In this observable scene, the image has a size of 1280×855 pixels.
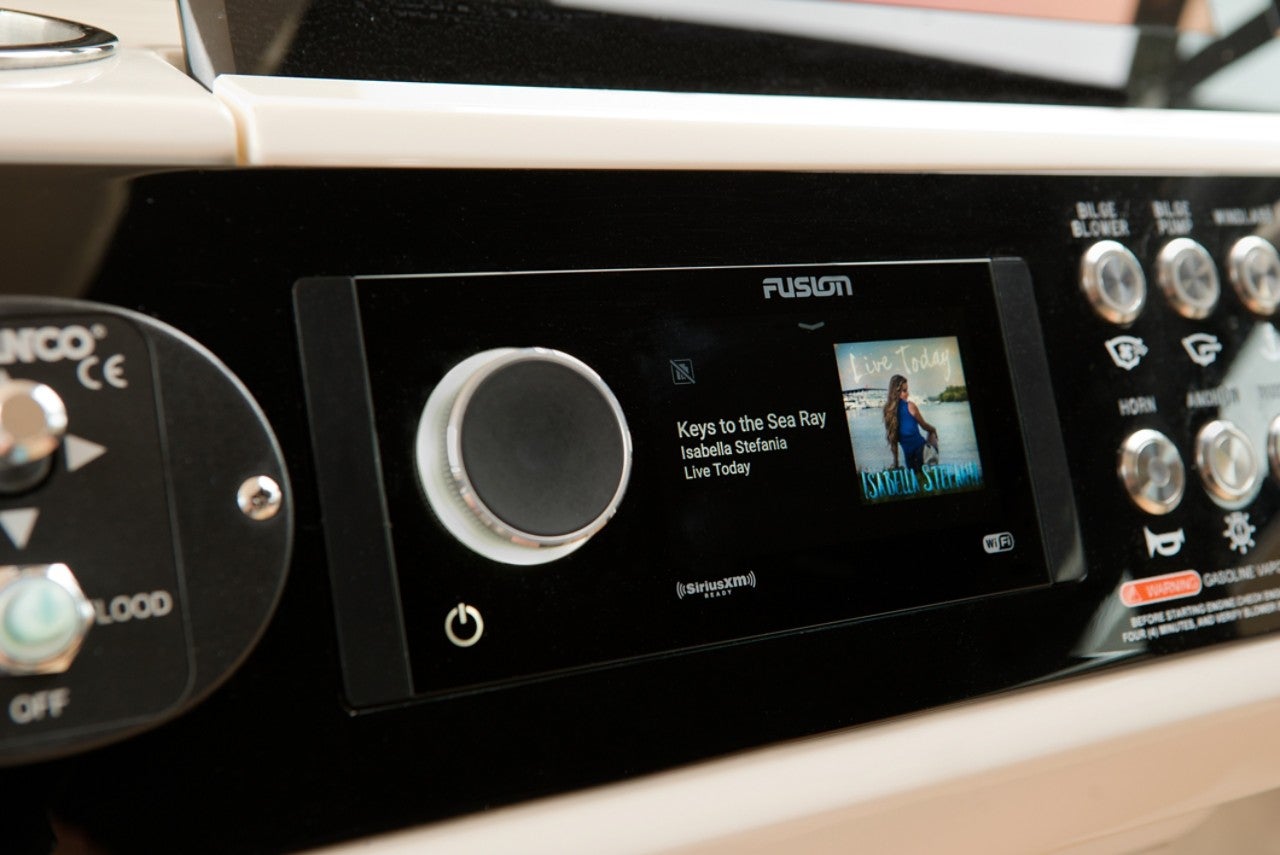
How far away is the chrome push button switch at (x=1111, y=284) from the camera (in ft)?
1.65

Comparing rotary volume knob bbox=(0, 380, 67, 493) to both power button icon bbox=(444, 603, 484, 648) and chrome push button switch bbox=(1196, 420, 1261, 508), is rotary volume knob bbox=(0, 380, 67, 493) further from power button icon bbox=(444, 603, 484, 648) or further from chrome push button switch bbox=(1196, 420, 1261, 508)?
chrome push button switch bbox=(1196, 420, 1261, 508)

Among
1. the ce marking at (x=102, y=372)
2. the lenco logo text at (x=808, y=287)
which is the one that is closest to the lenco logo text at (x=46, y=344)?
the ce marking at (x=102, y=372)

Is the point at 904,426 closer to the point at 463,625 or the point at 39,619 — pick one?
the point at 463,625

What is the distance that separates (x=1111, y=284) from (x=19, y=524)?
44 centimetres

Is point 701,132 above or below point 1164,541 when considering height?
above

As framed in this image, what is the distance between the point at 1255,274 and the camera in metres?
0.54

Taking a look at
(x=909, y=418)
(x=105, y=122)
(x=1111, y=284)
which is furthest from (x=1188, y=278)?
(x=105, y=122)

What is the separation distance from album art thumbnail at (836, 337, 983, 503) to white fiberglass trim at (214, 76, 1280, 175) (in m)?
0.08

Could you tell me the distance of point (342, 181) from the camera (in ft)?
1.25

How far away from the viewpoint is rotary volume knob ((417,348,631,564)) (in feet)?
1.21

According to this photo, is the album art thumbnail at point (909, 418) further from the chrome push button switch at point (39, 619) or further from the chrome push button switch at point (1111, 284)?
the chrome push button switch at point (39, 619)

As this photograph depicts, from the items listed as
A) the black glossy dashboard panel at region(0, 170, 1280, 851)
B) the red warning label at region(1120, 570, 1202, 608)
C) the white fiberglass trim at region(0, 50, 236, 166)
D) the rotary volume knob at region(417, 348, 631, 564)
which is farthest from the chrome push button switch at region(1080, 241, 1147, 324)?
the white fiberglass trim at region(0, 50, 236, 166)

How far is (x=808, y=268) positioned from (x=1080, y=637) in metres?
0.19

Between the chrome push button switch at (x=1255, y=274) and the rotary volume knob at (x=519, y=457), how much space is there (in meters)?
0.33
